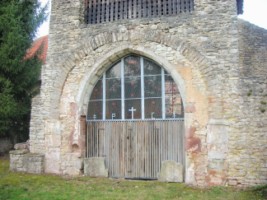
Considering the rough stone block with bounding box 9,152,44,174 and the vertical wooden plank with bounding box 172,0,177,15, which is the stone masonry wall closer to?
the vertical wooden plank with bounding box 172,0,177,15

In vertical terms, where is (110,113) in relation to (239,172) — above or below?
above

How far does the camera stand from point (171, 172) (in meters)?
8.68

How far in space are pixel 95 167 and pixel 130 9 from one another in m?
4.76

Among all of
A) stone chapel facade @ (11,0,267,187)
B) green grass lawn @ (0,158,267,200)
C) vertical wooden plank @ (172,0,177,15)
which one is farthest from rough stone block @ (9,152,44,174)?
vertical wooden plank @ (172,0,177,15)

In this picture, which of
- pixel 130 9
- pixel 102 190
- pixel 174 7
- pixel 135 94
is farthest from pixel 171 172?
pixel 130 9

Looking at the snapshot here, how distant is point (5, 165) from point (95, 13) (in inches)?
240

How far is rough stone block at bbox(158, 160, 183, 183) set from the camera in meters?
8.60

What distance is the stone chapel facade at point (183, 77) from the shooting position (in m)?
8.10

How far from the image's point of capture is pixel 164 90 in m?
9.11

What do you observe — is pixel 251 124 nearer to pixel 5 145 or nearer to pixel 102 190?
pixel 102 190

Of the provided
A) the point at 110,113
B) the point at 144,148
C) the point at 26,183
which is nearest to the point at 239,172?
the point at 144,148

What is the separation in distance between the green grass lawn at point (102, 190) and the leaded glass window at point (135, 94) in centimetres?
191

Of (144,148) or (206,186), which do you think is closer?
(206,186)

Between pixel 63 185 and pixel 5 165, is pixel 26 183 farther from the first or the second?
pixel 5 165
